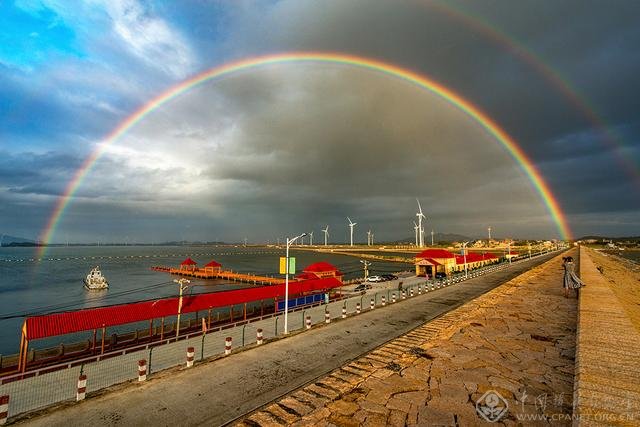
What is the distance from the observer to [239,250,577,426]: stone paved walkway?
33.2 feet

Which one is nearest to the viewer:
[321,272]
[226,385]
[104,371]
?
[226,385]

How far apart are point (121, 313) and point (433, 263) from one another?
188 ft

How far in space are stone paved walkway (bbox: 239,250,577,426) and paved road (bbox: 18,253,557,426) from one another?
6.38 ft

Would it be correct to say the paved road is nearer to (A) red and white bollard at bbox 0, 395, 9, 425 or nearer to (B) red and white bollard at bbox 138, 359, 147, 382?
(B) red and white bollard at bbox 138, 359, 147, 382

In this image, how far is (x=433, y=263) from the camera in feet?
225

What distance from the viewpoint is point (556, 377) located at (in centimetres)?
1261

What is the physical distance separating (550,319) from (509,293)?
11.8 meters

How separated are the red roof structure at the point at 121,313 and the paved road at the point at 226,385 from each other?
1573 centimetres

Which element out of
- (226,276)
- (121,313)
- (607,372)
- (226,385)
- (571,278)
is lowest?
(226,276)

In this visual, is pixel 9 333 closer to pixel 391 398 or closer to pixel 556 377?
pixel 391 398

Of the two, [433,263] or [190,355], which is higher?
[433,263]

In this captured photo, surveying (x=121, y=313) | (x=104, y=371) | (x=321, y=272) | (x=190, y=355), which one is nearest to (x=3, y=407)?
(x=190, y=355)

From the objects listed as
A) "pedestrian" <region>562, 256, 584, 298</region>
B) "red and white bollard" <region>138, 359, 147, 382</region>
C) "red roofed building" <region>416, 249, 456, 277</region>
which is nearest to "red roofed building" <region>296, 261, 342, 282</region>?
"red roofed building" <region>416, 249, 456, 277</region>

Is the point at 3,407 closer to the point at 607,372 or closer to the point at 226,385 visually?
the point at 226,385
